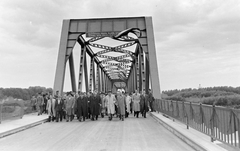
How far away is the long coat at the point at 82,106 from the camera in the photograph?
45.1 ft

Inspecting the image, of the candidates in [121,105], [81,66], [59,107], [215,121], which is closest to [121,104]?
[121,105]

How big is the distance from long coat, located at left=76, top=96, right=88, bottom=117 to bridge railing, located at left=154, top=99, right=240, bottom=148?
621cm

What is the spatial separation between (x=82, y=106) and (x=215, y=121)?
9.07 metres

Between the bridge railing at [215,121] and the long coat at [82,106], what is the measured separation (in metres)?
6.21

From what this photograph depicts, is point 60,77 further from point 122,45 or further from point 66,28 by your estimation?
point 122,45

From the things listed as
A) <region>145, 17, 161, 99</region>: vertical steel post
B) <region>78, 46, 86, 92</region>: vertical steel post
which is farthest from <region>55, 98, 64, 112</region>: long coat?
<region>145, 17, 161, 99</region>: vertical steel post

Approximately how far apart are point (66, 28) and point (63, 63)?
3193mm

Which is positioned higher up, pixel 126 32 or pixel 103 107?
pixel 126 32

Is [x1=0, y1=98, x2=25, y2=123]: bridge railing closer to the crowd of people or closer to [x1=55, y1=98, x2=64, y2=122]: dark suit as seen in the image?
the crowd of people

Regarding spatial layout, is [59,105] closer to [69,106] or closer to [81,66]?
[69,106]

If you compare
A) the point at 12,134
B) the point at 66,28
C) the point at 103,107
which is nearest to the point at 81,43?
the point at 66,28

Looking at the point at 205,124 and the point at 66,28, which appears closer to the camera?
the point at 205,124

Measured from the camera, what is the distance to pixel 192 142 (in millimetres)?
6410

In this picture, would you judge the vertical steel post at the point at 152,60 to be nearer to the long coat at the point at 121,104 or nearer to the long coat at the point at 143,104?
the long coat at the point at 143,104
